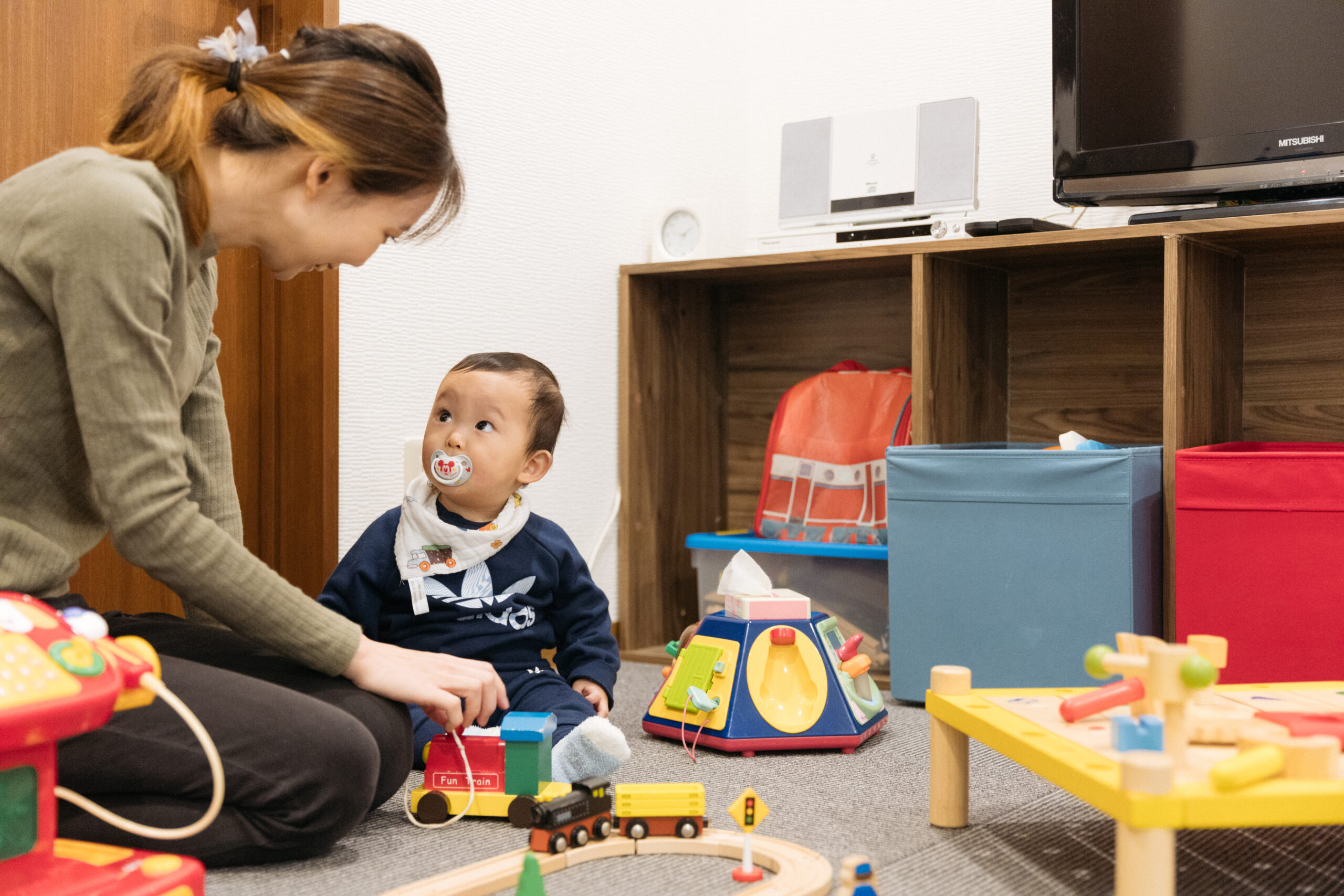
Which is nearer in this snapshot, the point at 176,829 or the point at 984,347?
the point at 176,829

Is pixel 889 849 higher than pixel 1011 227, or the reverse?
pixel 1011 227

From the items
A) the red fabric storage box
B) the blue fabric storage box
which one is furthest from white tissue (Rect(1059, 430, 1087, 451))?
the red fabric storage box

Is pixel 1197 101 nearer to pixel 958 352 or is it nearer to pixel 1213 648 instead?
pixel 958 352

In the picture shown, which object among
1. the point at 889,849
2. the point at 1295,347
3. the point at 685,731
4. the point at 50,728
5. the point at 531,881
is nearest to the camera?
the point at 50,728

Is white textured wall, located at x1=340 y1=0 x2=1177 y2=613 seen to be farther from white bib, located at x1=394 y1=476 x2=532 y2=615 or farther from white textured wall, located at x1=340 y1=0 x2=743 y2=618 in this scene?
white bib, located at x1=394 y1=476 x2=532 y2=615

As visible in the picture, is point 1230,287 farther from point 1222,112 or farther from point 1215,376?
point 1222,112

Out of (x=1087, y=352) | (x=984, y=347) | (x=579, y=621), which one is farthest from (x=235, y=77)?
(x=1087, y=352)

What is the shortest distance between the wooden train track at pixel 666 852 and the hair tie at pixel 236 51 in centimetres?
63

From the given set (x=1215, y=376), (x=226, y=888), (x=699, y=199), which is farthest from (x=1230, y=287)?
(x=226, y=888)

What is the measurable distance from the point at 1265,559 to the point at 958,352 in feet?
1.87

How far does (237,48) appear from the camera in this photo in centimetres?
94

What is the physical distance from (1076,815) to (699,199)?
128 cm

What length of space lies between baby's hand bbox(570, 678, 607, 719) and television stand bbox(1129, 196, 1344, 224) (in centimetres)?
94

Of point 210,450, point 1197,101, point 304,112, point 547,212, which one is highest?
point 1197,101
